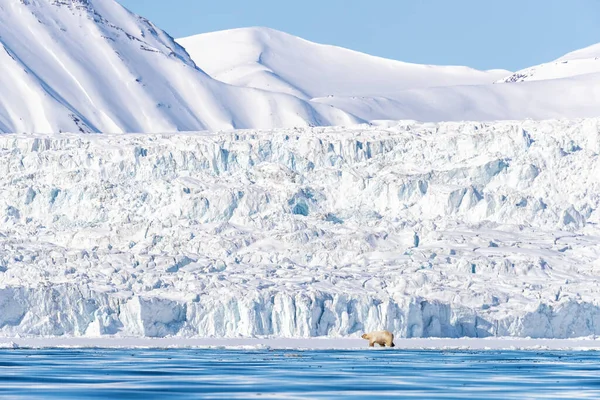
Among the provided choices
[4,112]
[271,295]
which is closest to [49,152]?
[271,295]

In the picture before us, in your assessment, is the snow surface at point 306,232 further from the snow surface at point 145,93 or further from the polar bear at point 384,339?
the snow surface at point 145,93

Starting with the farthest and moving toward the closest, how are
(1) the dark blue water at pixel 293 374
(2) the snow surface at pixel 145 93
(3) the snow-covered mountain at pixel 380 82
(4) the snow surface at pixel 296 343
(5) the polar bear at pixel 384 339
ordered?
(3) the snow-covered mountain at pixel 380 82, (2) the snow surface at pixel 145 93, (5) the polar bear at pixel 384 339, (4) the snow surface at pixel 296 343, (1) the dark blue water at pixel 293 374

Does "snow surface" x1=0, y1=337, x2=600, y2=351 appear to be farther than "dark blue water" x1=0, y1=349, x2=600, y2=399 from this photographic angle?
Yes

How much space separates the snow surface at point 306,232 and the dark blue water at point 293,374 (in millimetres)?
7000

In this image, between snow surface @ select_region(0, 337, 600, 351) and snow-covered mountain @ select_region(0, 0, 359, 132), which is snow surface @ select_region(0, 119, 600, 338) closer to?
snow surface @ select_region(0, 337, 600, 351)

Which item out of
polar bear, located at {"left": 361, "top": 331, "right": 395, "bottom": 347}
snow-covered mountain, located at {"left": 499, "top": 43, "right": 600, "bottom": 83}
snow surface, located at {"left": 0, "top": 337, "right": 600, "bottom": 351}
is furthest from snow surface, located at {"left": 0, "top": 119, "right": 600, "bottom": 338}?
snow-covered mountain, located at {"left": 499, "top": 43, "right": 600, "bottom": 83}

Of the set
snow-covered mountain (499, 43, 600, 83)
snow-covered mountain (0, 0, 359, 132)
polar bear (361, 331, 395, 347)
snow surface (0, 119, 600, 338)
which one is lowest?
polar bear (361, 331, 395, 347)

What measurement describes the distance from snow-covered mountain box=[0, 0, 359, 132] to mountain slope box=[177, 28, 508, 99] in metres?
26.9

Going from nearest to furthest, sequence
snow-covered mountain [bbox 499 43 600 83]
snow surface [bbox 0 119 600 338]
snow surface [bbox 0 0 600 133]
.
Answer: snow surface [bbox 0 119 600 338] < snow surface [bbox 0 0 600 133] < snow-covered mountain [bbox 499 43 600 83]

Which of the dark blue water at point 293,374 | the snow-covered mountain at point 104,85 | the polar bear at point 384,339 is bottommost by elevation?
the dark blue water at point 293,374

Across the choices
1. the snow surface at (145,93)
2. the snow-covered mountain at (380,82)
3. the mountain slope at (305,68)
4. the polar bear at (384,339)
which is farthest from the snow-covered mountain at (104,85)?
the polar bear at (384,339)

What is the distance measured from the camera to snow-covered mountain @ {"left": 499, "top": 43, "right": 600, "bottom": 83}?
14575 centimetres

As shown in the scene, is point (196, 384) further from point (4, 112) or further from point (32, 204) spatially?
point (4, 112)

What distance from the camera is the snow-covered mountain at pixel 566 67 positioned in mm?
145750
